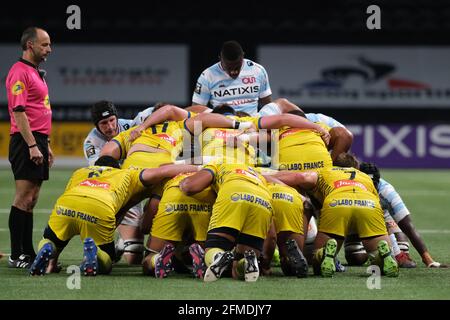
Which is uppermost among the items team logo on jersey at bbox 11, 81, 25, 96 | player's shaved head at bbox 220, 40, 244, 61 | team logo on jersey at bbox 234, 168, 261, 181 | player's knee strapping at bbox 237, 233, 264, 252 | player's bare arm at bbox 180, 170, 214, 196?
player's shaved head at bbox 220, 40, 244, 61

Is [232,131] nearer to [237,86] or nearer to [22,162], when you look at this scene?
[22,162]

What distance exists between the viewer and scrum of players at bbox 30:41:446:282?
7.96 m

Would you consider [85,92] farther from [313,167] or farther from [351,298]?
[351,298]

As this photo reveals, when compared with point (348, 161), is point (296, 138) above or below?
above

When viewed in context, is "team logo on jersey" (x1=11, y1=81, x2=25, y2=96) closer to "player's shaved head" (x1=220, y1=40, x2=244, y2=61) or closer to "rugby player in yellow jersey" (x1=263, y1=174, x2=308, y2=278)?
"rugby player in yellow jersey" (x1=263, y1=174, x2=308, y2=278)

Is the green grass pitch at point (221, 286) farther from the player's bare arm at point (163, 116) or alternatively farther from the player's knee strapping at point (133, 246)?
the player's bare arm at point (163, 116)

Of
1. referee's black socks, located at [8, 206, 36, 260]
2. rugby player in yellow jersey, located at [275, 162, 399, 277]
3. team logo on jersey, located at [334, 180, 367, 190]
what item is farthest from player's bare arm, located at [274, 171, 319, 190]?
referee's black socks, located at [8, 206, 36, 260]

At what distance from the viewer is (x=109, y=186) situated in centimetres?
846

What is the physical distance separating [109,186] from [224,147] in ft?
4.47

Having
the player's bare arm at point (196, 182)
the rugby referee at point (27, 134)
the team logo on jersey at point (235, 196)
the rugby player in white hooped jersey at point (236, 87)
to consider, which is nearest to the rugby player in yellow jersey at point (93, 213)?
the player's bare arm at point (196, 182)

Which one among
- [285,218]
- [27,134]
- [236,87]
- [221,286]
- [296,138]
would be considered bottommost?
[221,286]

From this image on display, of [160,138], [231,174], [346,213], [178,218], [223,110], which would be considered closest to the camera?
[231,174]

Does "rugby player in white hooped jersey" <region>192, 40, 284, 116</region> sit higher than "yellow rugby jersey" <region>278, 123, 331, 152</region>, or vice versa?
"rugby player in white hooped jersey" <region>192, 40, 284, 116</region>
